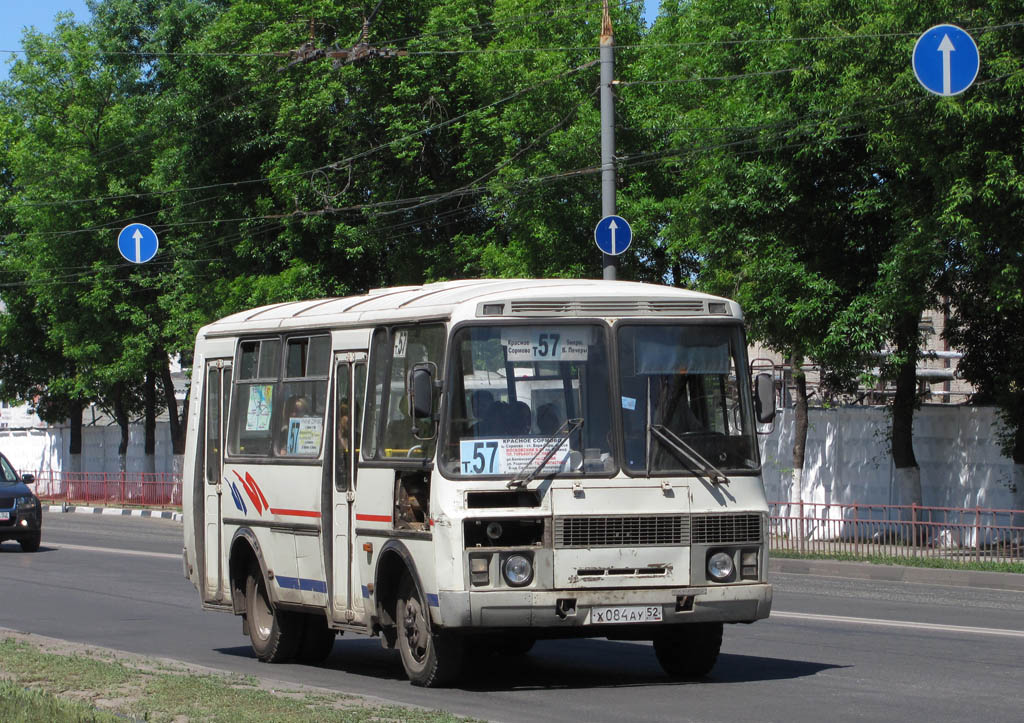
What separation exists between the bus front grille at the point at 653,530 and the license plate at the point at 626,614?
1.33 ft

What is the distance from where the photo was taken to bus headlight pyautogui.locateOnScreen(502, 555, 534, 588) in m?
9.91

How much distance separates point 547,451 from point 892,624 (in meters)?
6.09

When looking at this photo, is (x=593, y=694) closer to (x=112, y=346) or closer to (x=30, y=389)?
(x=112, y=346)

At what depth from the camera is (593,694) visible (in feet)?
33.9

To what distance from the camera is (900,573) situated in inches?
858

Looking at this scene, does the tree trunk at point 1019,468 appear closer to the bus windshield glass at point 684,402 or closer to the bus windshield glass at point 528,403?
the bus windshield glass at point 684,402

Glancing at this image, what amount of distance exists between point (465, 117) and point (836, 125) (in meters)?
14.0

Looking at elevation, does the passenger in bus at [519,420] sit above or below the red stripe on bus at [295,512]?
above

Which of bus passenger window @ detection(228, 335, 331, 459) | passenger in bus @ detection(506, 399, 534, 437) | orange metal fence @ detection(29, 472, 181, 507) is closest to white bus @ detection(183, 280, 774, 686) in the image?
passenger in bus @ detection(506, 399, 534, 437)

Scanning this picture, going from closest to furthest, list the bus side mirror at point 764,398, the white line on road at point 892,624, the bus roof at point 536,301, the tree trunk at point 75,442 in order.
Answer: the bus roof at point 536,301
the bus side mirror at point 764,398
the white line on road at point 892,624
the tree trunk at point 75,442

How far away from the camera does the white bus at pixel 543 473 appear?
9969mm

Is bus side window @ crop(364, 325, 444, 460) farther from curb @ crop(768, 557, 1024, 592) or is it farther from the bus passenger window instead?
curb @ crop(768, 557, 1024, 592)

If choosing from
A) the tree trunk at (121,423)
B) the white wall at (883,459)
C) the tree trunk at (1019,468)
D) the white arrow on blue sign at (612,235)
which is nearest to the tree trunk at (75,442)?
the tree trunk at (121,423)

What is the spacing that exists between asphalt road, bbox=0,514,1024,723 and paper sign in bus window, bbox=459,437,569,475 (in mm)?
1498
